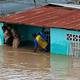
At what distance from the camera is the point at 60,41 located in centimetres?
1800

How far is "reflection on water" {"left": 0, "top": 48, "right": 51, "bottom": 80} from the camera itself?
14.1m

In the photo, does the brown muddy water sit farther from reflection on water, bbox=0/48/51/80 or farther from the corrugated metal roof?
the corrugated metal roof

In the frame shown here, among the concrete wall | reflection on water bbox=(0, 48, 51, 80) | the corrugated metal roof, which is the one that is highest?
the corrugated metal roof

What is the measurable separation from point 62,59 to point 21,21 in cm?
338

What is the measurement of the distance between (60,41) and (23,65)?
2704 millimetres

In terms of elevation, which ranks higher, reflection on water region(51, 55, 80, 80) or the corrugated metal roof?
the corrugated metal roof

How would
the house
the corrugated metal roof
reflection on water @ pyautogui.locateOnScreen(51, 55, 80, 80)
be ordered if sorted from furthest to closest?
the corrugated metal roof
the house
reflection on water @ pyautogui.locateOnScreen(51, 55, 80, 80)

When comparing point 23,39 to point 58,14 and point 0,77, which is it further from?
point 0,77

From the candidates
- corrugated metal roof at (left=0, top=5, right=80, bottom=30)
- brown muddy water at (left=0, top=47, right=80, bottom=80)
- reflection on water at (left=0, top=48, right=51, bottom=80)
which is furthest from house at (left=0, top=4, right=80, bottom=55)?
reflection on water at (left=0, top=48, right=51, bottom=80)

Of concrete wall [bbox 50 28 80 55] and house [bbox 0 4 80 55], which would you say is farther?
concrete wall [bbox 50 28 80 55]

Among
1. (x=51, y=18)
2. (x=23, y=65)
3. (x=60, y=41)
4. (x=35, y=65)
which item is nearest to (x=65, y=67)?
(x=35, y=65)

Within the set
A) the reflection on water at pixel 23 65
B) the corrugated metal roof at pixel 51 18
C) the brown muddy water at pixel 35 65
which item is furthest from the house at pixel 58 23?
the reflection on water at pixel 23 65

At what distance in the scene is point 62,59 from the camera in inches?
672

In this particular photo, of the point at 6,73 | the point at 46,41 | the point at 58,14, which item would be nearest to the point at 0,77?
the point at 6,73
